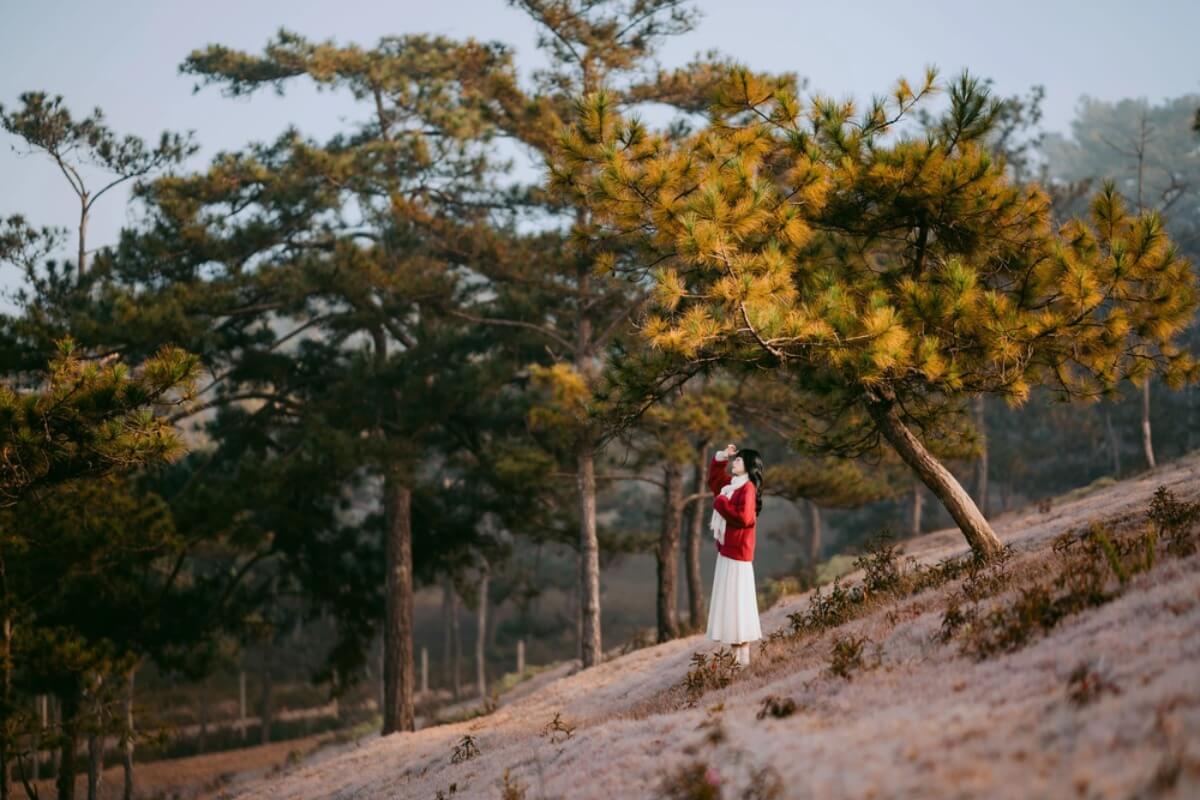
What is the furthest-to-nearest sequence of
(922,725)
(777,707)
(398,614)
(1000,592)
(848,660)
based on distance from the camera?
1. (398,614)
2. (1000,592)
3. (848,660)
4. (777,707)
5. (922,725)

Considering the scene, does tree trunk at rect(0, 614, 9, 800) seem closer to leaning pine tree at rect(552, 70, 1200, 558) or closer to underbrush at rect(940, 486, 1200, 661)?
leaning pine tree at rect(552, 70, 1200, 558)

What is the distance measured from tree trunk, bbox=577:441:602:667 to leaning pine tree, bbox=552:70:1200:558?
312 inches

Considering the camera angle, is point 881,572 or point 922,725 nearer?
point 922,725

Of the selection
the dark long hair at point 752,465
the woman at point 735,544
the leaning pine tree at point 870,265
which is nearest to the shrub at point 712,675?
the woman at point 735,544

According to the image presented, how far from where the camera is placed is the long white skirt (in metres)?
10.9

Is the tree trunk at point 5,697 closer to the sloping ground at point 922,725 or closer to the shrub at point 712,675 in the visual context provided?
the sloping ground at point 922,725

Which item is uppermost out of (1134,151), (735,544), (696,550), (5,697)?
(1134,151)

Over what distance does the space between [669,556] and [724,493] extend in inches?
480

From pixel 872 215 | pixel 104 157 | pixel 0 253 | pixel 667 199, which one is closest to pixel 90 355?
pixel 0 253

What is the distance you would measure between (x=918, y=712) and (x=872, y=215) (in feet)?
25.8

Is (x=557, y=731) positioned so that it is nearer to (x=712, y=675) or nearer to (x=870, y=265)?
(x=712, y=675)

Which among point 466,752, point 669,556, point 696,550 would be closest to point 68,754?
point 466,752

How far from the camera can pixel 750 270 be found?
1119cm

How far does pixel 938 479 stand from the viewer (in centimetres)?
1266
